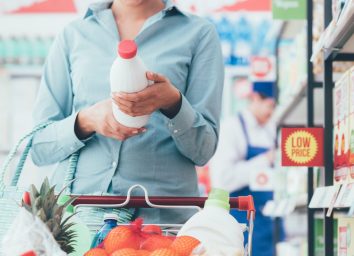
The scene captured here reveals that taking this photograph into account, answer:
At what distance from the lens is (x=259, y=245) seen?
686 centimetres

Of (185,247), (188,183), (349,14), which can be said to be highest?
(349,14)

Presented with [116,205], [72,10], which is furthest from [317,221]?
[72,10]

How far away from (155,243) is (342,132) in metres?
1.05

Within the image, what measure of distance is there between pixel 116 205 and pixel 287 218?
15.9ft

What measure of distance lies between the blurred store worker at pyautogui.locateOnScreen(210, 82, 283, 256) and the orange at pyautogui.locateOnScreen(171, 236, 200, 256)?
5381mm

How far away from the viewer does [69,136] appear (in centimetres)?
204

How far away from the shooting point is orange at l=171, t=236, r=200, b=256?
1.47m

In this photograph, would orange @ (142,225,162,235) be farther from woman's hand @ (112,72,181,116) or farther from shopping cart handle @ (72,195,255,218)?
woman's hand @ (112,72,181,116)

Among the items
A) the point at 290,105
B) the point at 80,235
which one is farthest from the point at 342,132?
the point at 290,105

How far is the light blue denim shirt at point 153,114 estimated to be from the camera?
2053mm

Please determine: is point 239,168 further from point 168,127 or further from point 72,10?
point 168,127

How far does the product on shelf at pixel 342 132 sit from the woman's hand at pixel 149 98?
0.72 metres

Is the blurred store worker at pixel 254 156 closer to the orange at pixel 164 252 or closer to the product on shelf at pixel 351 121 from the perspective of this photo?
the product on shelf at pixel 351 121

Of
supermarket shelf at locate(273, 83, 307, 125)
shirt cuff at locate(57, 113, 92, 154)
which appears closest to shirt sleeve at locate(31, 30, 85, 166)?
shirt cuff at locate(57, 113, 92, 154)
